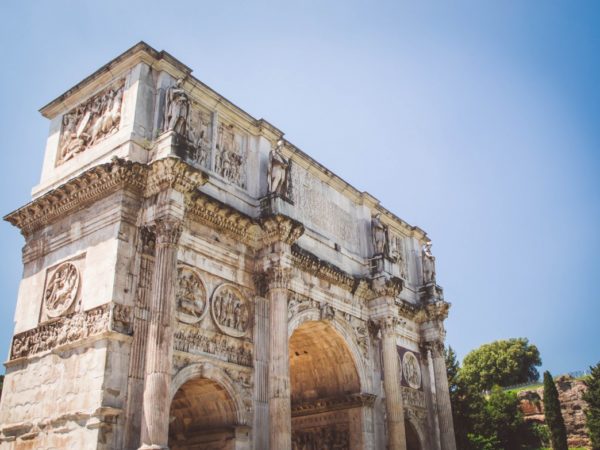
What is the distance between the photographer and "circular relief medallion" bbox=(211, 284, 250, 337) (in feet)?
46.9

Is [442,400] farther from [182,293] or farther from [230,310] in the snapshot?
[182,293]

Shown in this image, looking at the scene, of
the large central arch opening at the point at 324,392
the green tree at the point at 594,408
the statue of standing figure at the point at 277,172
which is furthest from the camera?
the green tree at the point at 594,408

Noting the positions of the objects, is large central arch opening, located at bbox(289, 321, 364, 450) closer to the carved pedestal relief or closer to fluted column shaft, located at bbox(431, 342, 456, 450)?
fluted column shaft, located at bbox(431, 342, 456, 450)

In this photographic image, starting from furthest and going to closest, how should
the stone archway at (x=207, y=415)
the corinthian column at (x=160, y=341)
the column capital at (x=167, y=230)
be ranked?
the stone archway at (x=207, y=415) → the column capital at (x=167, y=230) → the corinthian column at (x=160, y=341)

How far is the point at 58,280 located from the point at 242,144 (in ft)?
20.2

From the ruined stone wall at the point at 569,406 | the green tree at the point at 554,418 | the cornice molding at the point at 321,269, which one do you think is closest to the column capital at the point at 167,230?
the cornice molding at the point at 321,269

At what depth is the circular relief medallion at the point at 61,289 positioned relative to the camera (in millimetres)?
13352

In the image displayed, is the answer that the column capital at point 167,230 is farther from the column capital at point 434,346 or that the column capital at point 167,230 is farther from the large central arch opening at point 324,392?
the column capital at point 434,346

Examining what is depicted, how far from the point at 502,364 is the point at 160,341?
50.8m

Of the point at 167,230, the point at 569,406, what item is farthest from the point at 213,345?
the point at 569,406

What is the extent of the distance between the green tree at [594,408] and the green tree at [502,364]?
63.9ft

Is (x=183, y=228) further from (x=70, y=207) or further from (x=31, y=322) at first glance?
(x=31, y=322)

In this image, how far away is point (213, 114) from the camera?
16234 mm

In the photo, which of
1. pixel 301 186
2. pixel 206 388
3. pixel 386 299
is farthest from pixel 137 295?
pixel 386 299
